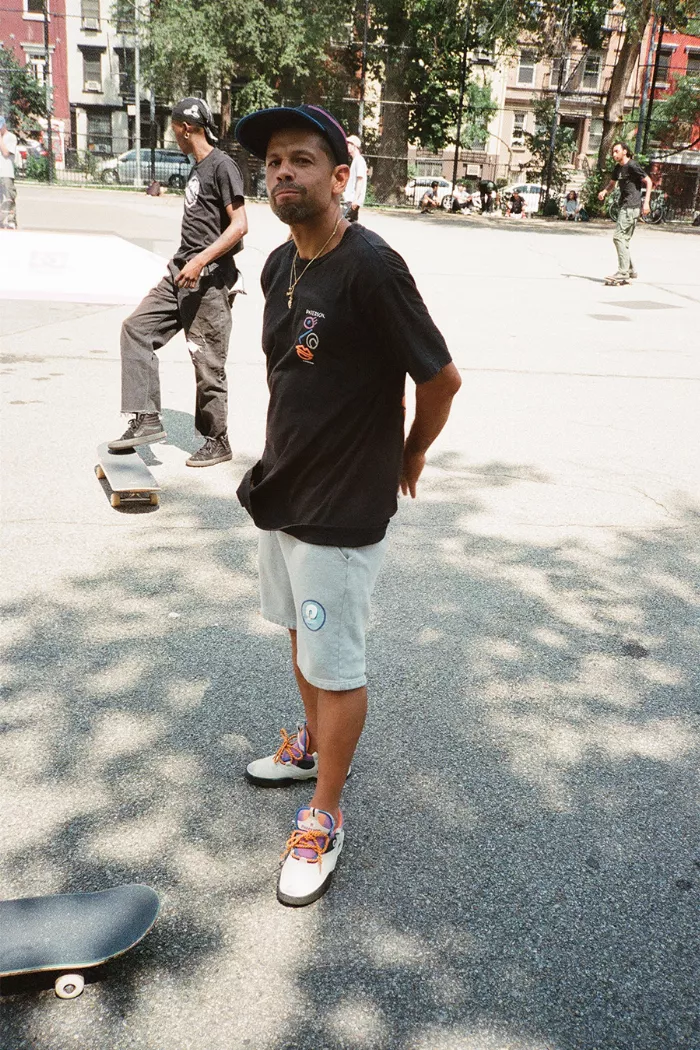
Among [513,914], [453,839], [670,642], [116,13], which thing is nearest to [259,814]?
[453,839]

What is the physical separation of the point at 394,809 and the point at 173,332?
3.69 metres

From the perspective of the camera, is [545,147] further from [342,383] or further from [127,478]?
[342,383]

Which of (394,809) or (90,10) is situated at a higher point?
(90,10)

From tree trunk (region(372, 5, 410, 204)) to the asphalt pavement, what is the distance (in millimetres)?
30612

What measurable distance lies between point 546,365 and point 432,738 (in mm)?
6506

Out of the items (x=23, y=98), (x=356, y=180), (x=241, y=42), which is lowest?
(x=356, y=180)

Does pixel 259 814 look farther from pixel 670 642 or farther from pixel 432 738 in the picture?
pixel 670 642

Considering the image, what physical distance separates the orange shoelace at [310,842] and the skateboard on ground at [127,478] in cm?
279

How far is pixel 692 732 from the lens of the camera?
320cm

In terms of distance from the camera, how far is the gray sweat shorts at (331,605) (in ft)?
7.77

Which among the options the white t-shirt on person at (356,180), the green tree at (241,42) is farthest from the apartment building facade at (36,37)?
the white t-shirt on person at (356,180)

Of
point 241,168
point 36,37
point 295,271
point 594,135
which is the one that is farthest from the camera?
point 594,135

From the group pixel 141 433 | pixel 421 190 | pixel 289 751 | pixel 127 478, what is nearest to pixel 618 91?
pixel 421 190

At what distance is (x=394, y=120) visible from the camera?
34562mm
